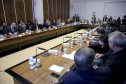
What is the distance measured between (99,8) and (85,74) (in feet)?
43.8

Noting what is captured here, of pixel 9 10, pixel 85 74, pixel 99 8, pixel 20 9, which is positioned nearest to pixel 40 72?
pixel 85 74

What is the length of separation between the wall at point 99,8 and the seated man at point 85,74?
12992 mm

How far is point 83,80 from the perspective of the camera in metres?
0.89

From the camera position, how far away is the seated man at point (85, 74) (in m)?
0.91

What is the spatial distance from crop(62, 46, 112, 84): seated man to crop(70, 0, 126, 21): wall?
13.0 m

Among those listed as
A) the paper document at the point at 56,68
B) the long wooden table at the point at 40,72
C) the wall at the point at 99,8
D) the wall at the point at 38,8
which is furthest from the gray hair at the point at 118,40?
the wall at the point at 99,8

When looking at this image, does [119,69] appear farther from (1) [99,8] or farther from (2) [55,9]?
(1) [99,8]

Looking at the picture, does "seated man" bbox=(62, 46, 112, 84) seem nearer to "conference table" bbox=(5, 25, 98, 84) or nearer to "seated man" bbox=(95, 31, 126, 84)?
"seated man" bbox=(95, 31, 126, 84)

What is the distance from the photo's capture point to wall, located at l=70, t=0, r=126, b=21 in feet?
37.7

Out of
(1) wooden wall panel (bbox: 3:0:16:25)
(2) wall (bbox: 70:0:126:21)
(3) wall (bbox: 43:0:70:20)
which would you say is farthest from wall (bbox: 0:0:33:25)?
(2) wall (bbox: 70:0:126:21)

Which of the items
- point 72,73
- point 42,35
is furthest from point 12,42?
point 72,73

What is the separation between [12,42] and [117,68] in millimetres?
3812

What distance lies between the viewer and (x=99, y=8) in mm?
12516

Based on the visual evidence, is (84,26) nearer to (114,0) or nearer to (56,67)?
(114,0)
